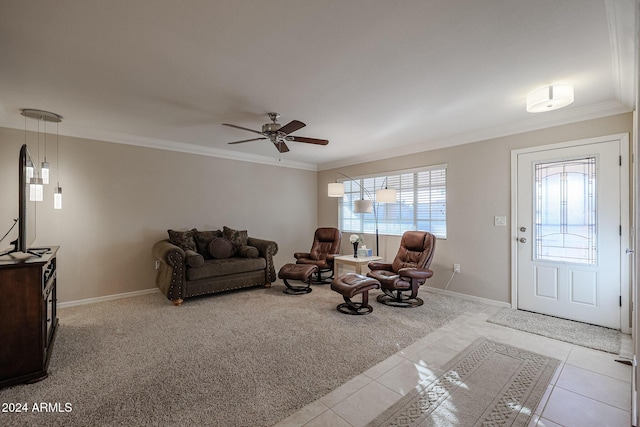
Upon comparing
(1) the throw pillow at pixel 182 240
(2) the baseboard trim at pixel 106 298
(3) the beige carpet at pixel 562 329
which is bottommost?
(3) the beige carpet at pixel 562 329

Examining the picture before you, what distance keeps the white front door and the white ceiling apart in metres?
0.52

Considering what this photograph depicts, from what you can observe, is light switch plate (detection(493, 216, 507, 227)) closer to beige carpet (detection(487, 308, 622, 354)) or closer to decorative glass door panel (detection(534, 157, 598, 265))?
decorative glass door panel (detection(534, 157, 598, 265))

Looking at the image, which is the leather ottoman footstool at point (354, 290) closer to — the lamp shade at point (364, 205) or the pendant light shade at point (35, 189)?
the lamp shade at point (364, 205)

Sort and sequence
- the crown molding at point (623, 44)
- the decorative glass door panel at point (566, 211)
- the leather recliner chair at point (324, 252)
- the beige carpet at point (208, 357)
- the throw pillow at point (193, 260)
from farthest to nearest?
the leather recliner chair at point (324, 252) → the throw pillow at point (193, 260) → the decorative glass door panel at point (566, 211) → the beige carpet at point (208, 357) → the crown molding at point (623, 44)

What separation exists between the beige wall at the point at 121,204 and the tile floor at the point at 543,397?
3.95 m

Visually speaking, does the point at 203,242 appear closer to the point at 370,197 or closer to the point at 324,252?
the point at 324,252

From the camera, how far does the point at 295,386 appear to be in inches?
82.9

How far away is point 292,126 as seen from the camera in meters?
3.01

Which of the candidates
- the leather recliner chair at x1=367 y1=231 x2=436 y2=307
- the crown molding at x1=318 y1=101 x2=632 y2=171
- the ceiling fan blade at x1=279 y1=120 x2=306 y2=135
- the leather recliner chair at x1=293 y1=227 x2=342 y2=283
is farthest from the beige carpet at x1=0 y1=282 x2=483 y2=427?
the crown molding at x1=318 y1=101 x2=632 y2=171

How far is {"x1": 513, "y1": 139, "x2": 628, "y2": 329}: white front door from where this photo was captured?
10.4 feet

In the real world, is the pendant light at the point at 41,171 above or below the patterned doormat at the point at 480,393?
above

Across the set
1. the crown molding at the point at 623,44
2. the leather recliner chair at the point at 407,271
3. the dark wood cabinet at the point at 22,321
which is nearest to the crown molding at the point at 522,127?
the crown molding at the point at 623,44

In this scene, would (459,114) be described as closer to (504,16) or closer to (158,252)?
(504,16)

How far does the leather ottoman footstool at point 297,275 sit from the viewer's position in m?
4.49
